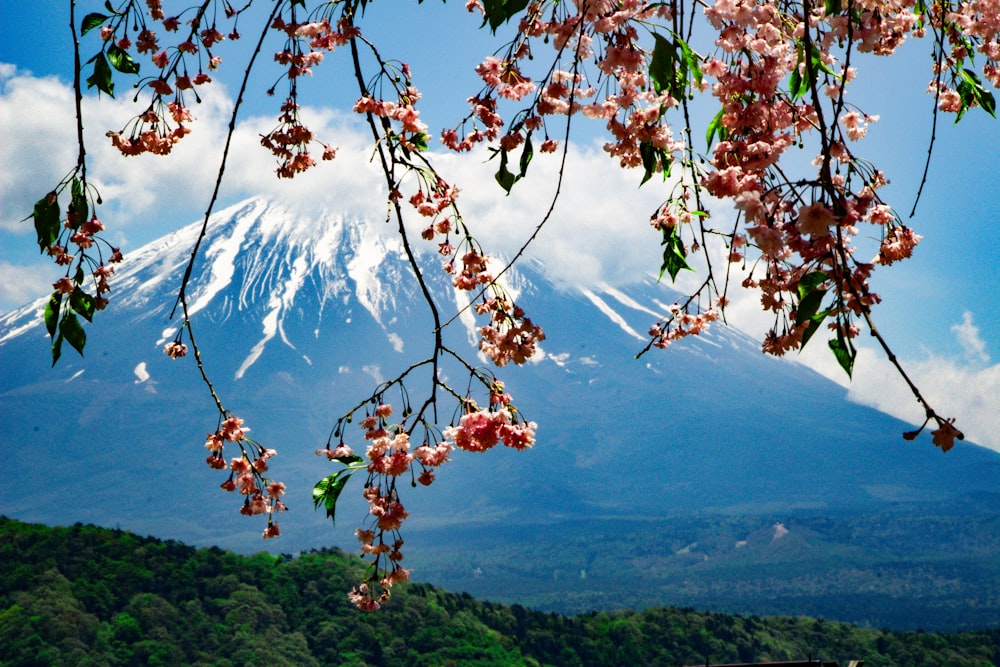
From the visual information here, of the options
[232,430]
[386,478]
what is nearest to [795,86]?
[386,478]

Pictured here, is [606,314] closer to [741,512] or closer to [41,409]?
[741,512]

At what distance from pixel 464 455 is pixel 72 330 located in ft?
559

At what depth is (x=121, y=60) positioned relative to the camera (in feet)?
5.29

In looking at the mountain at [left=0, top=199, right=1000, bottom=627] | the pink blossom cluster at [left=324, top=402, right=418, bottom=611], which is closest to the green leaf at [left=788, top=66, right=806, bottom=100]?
the pink blossom cluster at [left=324, top=402, right=418, bottom=611]

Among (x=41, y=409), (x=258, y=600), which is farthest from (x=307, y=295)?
(x=258, y=600)

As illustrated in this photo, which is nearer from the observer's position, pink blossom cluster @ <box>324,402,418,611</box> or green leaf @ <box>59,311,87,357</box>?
green leaf @ <box>59,311,87,357</box>

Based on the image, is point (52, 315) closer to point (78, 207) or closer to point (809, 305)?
point (78, 207)

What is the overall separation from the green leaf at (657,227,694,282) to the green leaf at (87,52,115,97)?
1.18 meters

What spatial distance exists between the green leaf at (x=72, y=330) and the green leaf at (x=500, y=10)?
783 mm

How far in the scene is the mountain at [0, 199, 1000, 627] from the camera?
13525 cm

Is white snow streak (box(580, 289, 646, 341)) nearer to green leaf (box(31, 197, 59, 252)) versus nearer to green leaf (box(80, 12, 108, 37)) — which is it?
green leaf (box(80, 12, 108, 37))

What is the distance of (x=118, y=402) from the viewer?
165125 millimetres

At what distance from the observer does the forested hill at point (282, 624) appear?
23.5 meters

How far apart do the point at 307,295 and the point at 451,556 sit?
2871 inches
